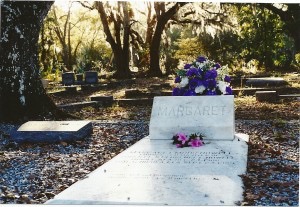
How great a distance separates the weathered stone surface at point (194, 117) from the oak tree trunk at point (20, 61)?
3.09m

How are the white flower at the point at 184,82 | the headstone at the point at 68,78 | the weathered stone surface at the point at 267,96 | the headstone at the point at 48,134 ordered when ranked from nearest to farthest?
the headstone at the point at 48,134
the white flower at the point at 184,82
the weathered stone surface at the point at 267,96
the headstone at the point at 68,78

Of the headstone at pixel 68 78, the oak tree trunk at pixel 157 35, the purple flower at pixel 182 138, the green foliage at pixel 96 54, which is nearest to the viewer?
the purple flower at pixel 182 138

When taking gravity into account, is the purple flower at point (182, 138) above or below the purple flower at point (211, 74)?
below

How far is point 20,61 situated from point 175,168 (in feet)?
15.9

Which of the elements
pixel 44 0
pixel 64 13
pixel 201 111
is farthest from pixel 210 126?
pixel 64 13

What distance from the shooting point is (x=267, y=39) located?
25.3m

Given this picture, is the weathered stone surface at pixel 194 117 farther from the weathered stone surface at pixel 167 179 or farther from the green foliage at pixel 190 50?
the green foliage at pixel 190 50

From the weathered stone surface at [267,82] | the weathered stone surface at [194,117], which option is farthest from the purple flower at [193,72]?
the weathered stone surface at [267,82]

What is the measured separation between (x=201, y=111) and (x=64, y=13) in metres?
37.6

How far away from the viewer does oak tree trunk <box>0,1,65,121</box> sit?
818cm

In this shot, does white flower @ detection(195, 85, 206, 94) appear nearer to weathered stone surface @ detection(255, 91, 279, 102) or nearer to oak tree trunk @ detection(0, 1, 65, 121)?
oak tree trunk @ detection(0, 1, 65, 121)

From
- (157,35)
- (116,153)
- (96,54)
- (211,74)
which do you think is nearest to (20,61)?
(116,153)

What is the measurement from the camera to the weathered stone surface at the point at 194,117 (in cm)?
591

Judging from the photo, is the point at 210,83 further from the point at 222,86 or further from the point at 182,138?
the point at 182,138
